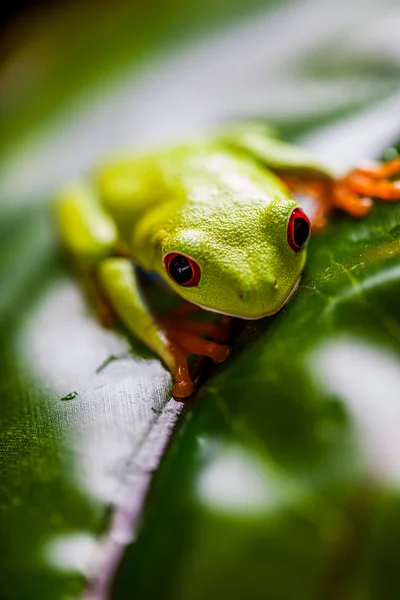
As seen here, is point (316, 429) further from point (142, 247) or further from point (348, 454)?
point (142, 247)

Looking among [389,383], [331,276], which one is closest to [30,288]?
[331,276]

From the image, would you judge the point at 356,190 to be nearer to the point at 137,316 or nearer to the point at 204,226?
the point at 204,226

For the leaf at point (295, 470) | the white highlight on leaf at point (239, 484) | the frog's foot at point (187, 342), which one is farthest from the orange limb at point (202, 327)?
the white highlight on leaf at point (239, 484)

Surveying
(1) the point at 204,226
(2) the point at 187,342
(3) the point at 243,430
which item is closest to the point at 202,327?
(2) the point at 187,342

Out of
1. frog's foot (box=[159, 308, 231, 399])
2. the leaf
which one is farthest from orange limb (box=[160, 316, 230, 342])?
the leaf

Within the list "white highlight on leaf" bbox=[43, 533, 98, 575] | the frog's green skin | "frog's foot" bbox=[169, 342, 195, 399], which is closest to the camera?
"white highlight on leaf" bbox=[43, 533, 98, 575]

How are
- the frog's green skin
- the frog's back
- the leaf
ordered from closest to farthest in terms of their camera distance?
1. the leaf
2. the frog's green skin
3. the frog's back

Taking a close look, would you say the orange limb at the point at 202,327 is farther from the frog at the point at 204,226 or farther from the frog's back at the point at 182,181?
the frog's back at the point at 182,181

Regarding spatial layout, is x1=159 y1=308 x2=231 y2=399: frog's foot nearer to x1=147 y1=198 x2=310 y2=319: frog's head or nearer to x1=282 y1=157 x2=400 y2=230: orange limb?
x1=147 y1=198 x2=310 y2=319: frog's head

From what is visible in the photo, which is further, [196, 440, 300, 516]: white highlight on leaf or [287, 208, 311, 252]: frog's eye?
[287, 208, 311, 252]: frog's eye
